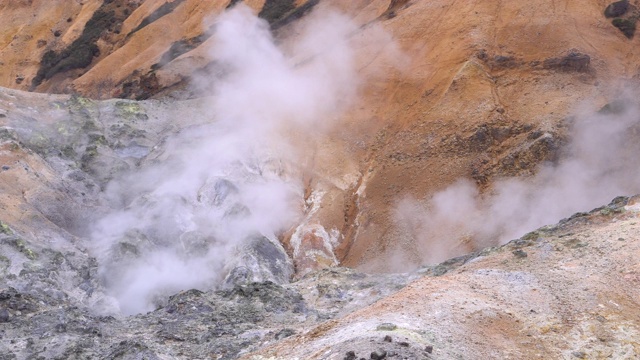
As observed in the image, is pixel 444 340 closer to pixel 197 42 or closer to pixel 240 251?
pixel 240 251

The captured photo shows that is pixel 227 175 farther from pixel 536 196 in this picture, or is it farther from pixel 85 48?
pixel 85 48

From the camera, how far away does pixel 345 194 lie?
2116 cm

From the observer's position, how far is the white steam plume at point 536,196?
18266 millimetres

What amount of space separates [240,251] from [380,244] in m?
3.85

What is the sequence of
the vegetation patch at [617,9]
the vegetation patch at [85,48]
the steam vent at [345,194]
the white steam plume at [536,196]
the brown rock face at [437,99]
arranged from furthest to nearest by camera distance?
1. the vegetation patch at [85,48]
2. the vegetation patch at [617,9]
3. the brown rock face at [437,99]
4. the white steam plume at [536,196]
5. the steam vent at [345,194]

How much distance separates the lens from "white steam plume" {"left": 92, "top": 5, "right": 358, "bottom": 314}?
17422 mm

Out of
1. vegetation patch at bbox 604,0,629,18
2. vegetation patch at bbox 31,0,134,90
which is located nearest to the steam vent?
vegetation patch at bbox 604,0,629,18

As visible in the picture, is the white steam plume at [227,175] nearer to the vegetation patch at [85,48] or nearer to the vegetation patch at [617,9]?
the vegetation patch at [617,9]

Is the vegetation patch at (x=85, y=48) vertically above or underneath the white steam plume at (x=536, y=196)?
above

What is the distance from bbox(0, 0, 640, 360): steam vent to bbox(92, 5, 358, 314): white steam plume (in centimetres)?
7

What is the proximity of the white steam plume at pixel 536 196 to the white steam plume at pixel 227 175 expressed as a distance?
13.2ft

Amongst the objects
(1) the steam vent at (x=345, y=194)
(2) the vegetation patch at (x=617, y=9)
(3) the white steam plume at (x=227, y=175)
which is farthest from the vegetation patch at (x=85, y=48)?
(2) the vegetation patch at (x=617, y=9)

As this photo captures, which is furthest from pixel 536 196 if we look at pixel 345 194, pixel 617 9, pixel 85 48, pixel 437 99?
pixel 85 48

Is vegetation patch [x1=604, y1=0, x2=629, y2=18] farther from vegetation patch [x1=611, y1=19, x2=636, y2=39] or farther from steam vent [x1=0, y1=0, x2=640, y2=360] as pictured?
vegetation patch [x1=611, y1=19, x2=636, y2=39]
